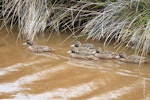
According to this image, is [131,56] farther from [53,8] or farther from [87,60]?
[53,8]

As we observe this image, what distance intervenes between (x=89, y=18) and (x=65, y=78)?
5.82 feet

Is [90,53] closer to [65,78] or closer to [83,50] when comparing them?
[83,50]

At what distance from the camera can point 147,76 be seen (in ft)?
12.6

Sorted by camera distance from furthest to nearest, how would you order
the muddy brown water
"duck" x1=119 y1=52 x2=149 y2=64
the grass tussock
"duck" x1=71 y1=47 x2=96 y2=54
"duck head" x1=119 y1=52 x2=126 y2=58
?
the grass tussock
"duck" x1=71 y1=47 x2=96 y2=54
"duck head" x1=119 y1=52 x2=126 y2=58
"duck" x1=119 y1=52 x2=149 y2=64
the muddy brown water

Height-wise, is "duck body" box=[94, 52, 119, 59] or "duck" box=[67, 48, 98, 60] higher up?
"duck" box=[67, 48, 98, 60]

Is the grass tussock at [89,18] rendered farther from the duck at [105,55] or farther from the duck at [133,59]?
the duck at [105,55]

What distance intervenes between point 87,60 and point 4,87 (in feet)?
3.74

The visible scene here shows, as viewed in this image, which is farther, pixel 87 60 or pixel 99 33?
pixel 99 33

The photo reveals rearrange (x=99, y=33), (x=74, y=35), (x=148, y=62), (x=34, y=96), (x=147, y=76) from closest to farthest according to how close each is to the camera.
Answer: (x=34, y=96)
(x=147, y=76)
(x=148, y=62)
(x=99, y=33)
(x=74, y=35)

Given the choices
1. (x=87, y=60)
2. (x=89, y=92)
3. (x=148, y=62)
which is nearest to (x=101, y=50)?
(x=87, y=60)

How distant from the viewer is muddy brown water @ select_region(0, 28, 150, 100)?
341cm

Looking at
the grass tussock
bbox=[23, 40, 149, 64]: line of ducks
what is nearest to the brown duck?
bbox=[23, 40, 149, 64]: line of ducks

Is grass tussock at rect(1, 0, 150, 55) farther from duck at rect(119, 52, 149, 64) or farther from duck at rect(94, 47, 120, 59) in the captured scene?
duck at rect(94, 47, 120, 59)

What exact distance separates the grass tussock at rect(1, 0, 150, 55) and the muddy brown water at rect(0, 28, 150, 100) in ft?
1.66
